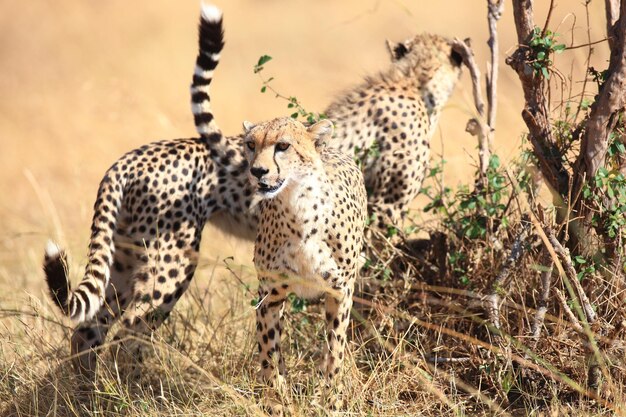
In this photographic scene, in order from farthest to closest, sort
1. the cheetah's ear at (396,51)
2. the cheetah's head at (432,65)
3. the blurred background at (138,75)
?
the blurred background at (138,75), the cheetah's ear at (396,51), the cheetah's head at (432,65)

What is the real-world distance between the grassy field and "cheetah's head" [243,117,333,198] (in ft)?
1.01

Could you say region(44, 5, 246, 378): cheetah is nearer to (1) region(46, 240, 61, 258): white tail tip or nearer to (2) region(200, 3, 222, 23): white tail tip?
(2) region(200, 3, 222, 23): white tail tip

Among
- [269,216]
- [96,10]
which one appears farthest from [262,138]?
[96,10]

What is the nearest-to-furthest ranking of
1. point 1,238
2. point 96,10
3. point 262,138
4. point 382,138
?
point 262,138
point 382,138
point 1,238
point 96,10

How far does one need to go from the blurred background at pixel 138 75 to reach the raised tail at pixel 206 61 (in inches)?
56.2

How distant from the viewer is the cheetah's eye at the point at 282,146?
2.81m

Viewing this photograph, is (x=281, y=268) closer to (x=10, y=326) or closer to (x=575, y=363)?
(x=575, y=363)

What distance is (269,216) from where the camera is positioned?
3049 mm

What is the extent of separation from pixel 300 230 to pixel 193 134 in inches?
193

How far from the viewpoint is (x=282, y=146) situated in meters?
2.81

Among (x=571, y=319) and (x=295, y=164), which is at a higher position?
(x=295, y=164)

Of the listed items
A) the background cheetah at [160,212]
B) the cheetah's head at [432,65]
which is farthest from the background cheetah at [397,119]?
the background cheetah at [160,212]

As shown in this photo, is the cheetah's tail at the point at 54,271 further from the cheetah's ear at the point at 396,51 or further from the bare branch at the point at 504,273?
the cheetah's ear at the point at 396,51

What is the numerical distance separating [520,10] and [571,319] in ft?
3.38
